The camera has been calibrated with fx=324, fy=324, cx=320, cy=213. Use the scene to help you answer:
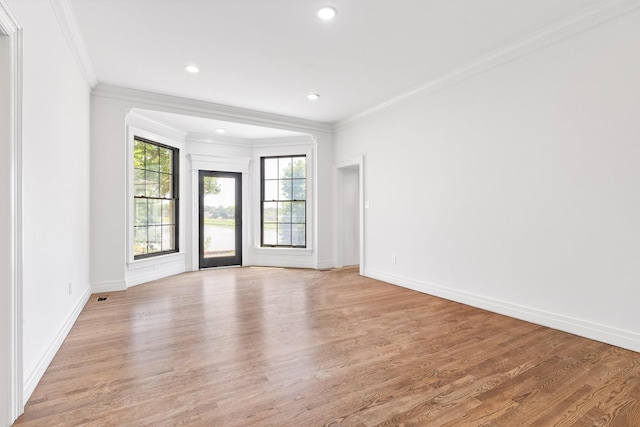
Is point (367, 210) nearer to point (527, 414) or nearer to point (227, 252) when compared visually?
point (227, 252)

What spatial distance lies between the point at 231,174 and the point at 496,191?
4930 millimetres

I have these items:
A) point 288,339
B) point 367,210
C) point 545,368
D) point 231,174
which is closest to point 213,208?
point 231,174

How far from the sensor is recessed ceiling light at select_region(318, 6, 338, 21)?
8.95 feet

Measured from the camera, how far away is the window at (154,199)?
514cm

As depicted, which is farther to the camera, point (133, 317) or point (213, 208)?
point (213, 208)

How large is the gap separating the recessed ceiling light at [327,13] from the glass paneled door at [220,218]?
14.2 feet

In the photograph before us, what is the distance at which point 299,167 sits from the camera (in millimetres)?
6660

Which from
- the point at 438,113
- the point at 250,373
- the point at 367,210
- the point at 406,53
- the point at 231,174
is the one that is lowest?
the point at 250,373

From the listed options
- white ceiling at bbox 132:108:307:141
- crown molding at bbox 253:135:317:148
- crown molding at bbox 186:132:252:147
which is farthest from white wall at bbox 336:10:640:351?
crown molding at bbox 186:132:252:147

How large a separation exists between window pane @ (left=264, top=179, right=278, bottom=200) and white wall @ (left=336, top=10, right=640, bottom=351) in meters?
2.90

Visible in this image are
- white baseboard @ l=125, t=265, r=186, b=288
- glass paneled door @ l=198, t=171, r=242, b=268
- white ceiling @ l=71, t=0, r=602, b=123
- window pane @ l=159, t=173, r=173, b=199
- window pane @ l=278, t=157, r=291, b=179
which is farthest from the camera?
window pane @ l=278, t=157, r=291, b=179

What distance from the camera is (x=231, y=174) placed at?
669 centimetres
